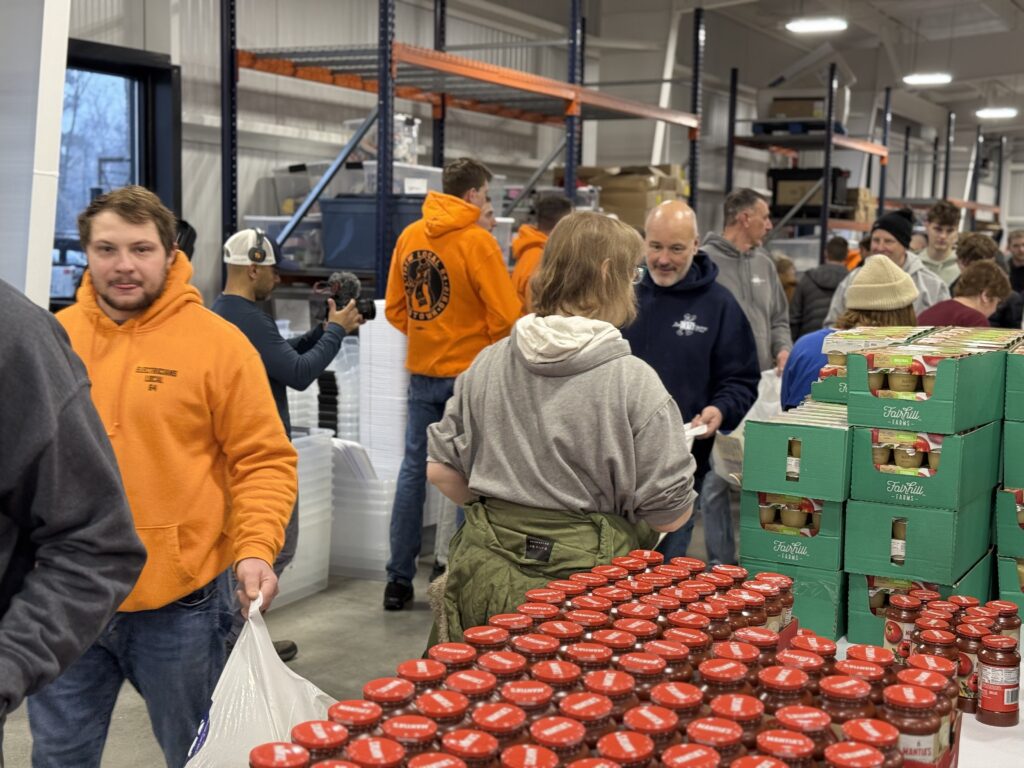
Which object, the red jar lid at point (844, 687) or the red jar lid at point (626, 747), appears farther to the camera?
the red jar lid at point (844, 687)

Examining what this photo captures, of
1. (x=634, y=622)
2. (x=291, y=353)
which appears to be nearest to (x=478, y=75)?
(x=291, y=353)

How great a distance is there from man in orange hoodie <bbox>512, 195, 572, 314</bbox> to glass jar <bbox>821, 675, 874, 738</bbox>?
4.22 m

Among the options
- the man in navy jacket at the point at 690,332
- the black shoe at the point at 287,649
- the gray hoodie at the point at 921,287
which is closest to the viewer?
the man in navy jacket at the point at 690,332

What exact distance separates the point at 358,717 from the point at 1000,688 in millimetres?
1170

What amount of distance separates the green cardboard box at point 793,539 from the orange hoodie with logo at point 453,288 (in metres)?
2.44

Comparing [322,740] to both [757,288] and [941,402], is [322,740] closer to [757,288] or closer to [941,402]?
[941,402]

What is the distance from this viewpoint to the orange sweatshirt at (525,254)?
5.57 meters

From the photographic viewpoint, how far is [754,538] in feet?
8.19

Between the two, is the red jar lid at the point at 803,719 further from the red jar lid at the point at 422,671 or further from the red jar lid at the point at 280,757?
the red jar lid at the point at 280,757

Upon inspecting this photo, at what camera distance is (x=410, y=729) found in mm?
1256

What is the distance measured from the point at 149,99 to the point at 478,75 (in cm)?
209

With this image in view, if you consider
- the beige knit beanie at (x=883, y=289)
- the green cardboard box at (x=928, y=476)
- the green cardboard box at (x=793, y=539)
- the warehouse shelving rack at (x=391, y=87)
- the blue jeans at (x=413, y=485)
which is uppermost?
the warehouse shelving rack at (x=391, y=87)

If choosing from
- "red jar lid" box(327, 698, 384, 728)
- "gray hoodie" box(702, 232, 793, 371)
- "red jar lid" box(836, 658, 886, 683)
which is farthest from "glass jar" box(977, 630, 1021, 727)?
"gray hoodie" box(702, 232, 793, 371)

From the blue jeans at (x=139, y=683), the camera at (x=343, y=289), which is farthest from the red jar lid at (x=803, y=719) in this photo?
the camera at (x=343, y=289)
